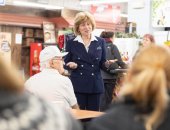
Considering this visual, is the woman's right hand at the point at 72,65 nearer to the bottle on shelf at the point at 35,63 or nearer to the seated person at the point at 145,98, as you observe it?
the seated person at the point at 145,98

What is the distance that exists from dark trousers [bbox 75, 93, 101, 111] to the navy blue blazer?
0.19 ft

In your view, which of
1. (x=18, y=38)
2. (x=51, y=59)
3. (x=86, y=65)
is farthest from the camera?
(x=18, y=38)

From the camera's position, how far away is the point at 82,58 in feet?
→ 15.7

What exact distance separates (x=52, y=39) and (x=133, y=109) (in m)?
11.8

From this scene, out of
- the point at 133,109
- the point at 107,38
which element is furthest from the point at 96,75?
the point at 133,109

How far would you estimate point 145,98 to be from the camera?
1784 mm

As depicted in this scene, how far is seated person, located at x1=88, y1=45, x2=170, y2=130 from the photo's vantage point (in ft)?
5.83

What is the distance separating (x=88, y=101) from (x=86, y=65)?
45 cm

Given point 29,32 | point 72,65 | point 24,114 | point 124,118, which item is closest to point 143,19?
point 29,32

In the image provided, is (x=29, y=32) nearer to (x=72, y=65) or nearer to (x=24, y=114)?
(x=72, y=65)

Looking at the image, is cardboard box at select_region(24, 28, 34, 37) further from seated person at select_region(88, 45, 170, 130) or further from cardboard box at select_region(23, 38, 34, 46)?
seated person at select_region(88, 45, 170, 130)

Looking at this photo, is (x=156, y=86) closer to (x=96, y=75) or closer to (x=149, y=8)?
(x=96, y=75)

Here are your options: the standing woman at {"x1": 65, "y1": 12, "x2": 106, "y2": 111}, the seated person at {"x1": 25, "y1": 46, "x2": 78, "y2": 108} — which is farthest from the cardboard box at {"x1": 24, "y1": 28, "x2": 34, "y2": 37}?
the seated person at {"x1": 25, "y1": 46, "x2": 78, "y2": 108}

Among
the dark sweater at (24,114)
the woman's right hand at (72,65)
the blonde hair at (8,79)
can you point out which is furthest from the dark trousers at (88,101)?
the blonde hair at (8,79)
